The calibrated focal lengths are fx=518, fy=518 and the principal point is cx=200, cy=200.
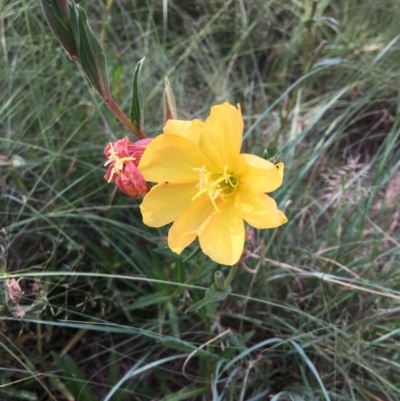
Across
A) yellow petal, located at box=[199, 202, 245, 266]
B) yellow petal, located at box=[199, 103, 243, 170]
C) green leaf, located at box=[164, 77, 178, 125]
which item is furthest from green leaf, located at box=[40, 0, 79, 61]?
yellow petal, located at box=[199, 202, 245, 266]

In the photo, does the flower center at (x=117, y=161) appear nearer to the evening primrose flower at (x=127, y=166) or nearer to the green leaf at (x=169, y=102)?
the evening primrose flower at (x=127, y=166)

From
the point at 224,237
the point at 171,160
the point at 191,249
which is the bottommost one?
the point at 191,249

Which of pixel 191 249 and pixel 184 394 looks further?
pixel 191 249

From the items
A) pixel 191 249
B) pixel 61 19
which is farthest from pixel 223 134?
pixel 191 249

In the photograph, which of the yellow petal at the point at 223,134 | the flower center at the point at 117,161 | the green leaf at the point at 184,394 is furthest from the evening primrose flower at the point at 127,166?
the green leaf at the point at 184,394

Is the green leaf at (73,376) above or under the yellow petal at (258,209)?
under

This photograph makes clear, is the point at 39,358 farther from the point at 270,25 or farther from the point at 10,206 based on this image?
the point at 270,25

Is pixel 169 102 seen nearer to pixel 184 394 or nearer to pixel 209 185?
pixel 209 185
